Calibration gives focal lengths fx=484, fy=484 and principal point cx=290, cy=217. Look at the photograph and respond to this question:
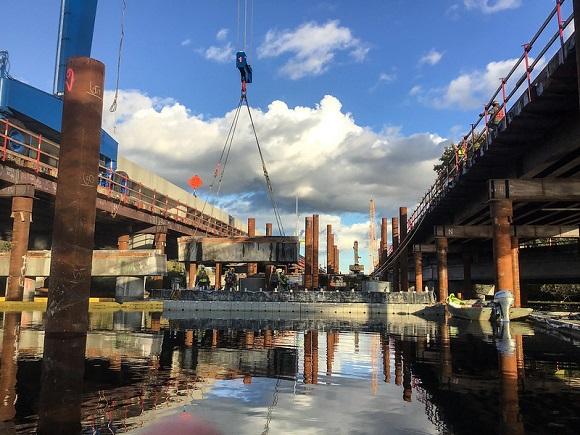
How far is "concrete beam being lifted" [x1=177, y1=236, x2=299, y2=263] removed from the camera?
3381cm

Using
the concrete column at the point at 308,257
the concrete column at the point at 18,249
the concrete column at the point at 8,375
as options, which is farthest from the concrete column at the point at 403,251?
the concrete column at the point at 8,375

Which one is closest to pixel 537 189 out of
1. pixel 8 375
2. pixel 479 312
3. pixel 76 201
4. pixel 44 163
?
pixel 479 312

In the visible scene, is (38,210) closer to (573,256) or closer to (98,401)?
(98,401)

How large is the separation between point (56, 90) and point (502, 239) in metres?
48.8

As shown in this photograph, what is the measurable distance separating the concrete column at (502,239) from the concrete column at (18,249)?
2494 cm

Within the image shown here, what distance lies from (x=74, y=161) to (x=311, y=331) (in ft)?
36.3

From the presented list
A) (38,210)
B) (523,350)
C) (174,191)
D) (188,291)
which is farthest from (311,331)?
(174,191)

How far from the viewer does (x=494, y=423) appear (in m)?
5.81

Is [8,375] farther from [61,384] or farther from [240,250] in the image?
[240,250]

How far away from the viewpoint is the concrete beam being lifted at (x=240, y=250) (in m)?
33.8

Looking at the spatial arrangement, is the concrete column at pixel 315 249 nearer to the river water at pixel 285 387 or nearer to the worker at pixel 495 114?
the worker at pixel 495 114

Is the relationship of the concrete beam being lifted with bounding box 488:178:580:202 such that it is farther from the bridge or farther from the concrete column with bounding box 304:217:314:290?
the concrete column with bounding box 304:217:314:290

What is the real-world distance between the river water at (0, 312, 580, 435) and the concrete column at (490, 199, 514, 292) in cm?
585

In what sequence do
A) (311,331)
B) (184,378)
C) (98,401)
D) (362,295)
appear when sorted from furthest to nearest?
(362,295), (311,331), (184,378), (98,401)
